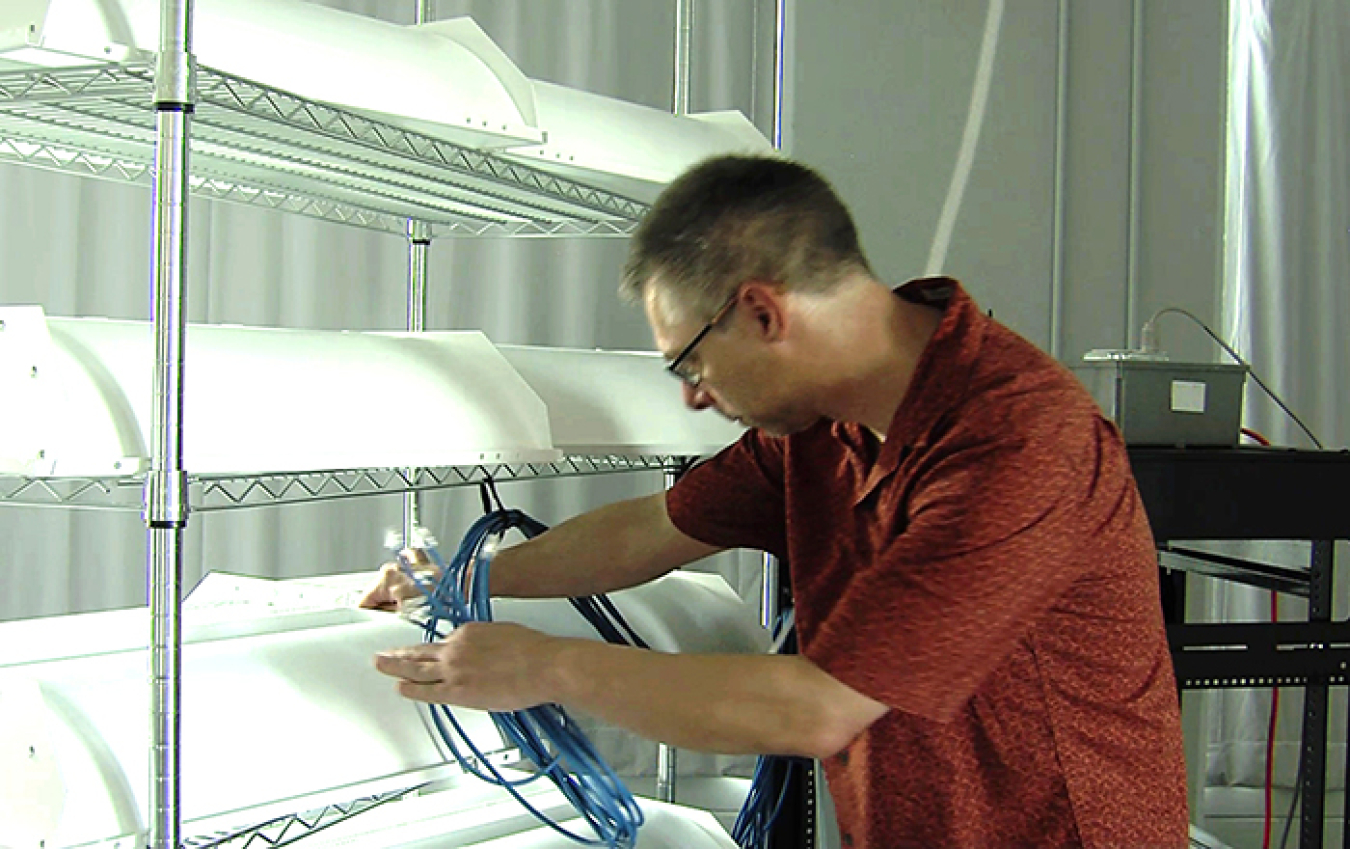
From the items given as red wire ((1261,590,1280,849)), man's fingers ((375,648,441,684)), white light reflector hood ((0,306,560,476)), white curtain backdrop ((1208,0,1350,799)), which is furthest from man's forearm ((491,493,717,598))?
white curtain backdrop ((1208,0,1350,799))

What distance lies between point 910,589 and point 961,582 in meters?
0.04

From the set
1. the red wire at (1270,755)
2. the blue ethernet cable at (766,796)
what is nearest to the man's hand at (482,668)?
the blue ethernet cable at (766,796)

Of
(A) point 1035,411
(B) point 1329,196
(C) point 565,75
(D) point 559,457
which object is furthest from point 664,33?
(A) point 1035,411

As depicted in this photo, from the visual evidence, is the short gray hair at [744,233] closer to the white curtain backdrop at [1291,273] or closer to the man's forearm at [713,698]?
→ the man's forearm at [713,698]

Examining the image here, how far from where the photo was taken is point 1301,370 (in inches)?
150

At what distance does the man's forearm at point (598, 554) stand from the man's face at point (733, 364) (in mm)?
375

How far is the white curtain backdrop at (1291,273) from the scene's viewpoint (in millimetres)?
3811

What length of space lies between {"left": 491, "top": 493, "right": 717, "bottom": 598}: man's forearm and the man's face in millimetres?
375

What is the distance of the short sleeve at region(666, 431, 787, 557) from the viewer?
1.71 m

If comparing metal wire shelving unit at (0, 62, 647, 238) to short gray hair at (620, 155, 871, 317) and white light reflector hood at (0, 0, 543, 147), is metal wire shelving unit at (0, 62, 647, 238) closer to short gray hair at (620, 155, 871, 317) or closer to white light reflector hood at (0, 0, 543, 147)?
white light reflector hood at (0, 0, 543, 147)

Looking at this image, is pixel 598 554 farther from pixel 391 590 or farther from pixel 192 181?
pixel 192 181

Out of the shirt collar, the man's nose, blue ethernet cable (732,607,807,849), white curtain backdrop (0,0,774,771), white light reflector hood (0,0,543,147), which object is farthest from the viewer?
white curtain backdrop (0,0,774,771)

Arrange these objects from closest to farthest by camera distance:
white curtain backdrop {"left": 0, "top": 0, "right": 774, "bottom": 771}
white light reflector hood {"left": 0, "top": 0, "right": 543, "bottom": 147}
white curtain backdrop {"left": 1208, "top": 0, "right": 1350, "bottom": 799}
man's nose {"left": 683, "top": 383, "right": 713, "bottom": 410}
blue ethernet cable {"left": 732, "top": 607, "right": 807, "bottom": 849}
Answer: white light reflector hood {"left": 0, "top": 0, "right": 543, "bottom": 147}, man's nose {"left": 683, "top": 383, "right": 713, "bottom": 410}, blue ethernet cable {"left": 732, "top": 607, "right": 807, "bottom": 849}, white curtain backdrop {"left": 0, "top": 0, "right": 774, "bottom": 771}, white curtain backdrop {"left": 1208, "top": 0, "right": 1350, "bottom": 799}

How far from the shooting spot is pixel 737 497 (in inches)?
68.0
